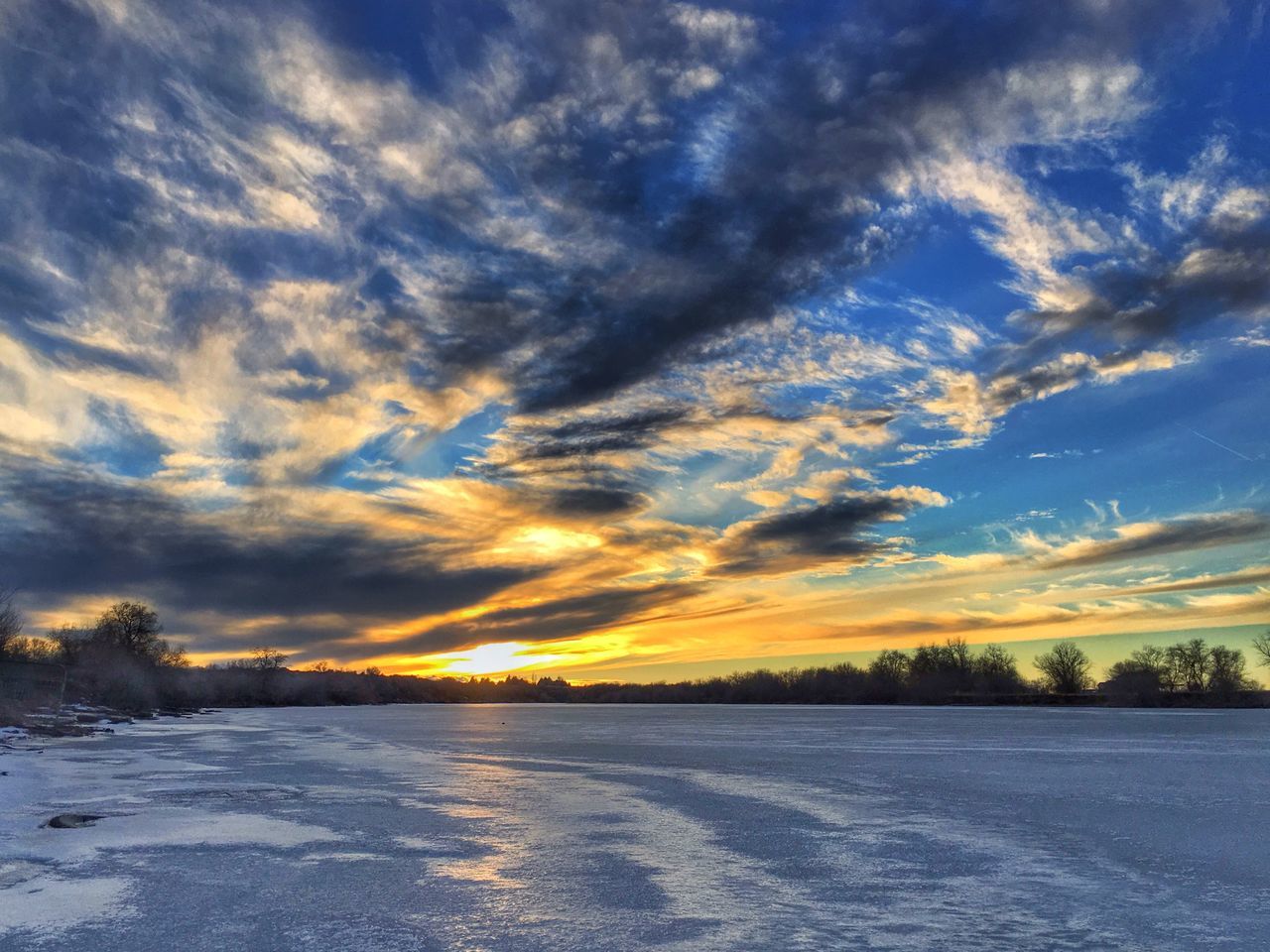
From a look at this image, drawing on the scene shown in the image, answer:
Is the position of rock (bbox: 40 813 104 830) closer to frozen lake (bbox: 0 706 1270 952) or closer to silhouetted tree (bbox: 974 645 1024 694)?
frozen lake (bbox: 0 706 1270 952)

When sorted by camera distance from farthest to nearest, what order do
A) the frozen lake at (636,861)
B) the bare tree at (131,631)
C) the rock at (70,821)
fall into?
the bare tree at (131,631)
the rock at (70,821)
the frozen lake at (636,861)

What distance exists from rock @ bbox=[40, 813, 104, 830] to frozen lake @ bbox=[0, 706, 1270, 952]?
0.99 ft

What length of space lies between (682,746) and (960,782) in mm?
12710

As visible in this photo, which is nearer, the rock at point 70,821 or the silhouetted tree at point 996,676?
the rock at point 70,821

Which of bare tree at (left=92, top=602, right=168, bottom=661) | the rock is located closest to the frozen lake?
the rock

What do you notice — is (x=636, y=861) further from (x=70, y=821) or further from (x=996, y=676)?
(x=996, y=676)

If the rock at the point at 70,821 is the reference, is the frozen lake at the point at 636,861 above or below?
below

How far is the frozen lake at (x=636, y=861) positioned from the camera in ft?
21.2

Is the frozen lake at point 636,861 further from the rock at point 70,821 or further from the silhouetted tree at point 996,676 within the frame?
the silhouetted tree at point 996,676

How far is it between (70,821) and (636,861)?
7708 millimetres

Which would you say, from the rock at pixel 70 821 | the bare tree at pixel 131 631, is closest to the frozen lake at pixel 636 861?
the rock at pixel 70 821

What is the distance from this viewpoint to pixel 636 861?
912 centimetres

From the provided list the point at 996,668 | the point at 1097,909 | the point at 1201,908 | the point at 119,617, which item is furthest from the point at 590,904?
the point at 996,668

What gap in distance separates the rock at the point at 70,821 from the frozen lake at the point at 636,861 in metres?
0.30
